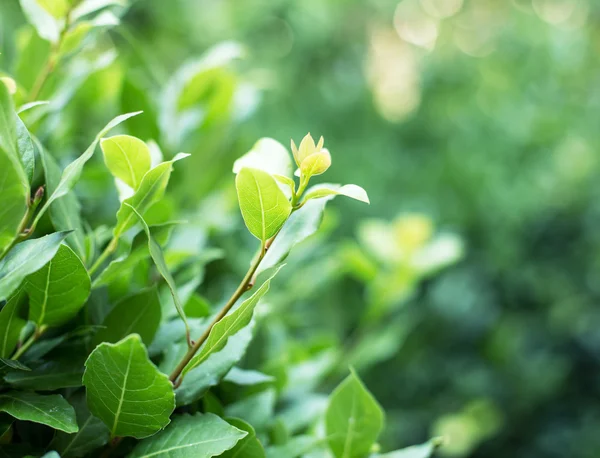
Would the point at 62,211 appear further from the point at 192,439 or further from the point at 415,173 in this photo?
the point at 415,173

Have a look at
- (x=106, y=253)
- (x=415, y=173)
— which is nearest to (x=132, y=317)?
(x=106, y=253)

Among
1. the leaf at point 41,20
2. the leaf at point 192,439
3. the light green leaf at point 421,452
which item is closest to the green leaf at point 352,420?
the light green leaf at point 421,452

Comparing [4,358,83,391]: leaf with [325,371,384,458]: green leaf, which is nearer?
[4,358,83,391]: leaf

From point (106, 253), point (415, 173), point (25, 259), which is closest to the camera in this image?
point (25, 259)

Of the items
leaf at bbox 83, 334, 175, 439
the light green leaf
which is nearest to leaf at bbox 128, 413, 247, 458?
leaf at bbox 83, 334, 175, 439

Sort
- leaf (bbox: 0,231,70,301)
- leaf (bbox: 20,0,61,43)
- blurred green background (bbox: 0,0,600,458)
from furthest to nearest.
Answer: blurred green background (bbox: 0,0,600,458), leaf (bbox: 20,0,61,43), leaf (bbox: 0,231,70,301)

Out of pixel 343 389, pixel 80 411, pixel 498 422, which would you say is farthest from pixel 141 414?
pixel 498 422

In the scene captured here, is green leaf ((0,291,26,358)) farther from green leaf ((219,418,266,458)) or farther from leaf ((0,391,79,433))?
green leaf ((219,418,266,458))
